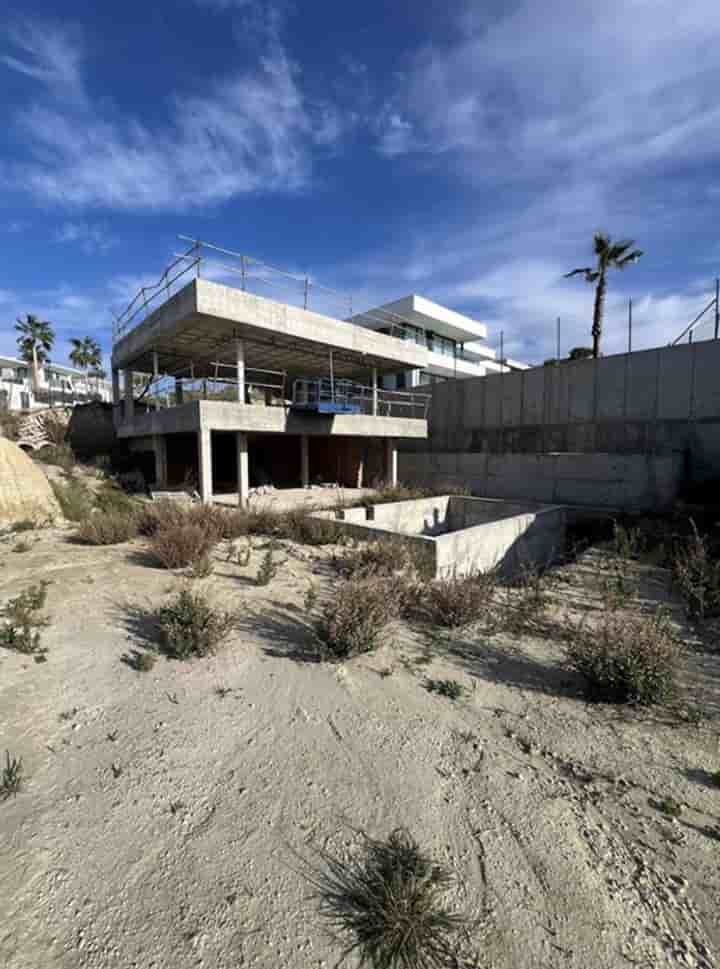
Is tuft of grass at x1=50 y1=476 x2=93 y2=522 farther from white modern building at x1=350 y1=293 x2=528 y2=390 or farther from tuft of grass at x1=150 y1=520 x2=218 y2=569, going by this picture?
white modern building at x1=350 y1=293 x2=528 y2=390

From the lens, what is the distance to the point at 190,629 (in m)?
4.34

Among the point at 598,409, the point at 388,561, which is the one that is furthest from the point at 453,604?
the point at 598,409

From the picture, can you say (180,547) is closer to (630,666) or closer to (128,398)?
(630,666)

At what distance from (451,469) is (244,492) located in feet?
33.3

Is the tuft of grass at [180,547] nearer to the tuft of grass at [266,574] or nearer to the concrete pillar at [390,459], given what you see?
the tuft of grass at [266,574]

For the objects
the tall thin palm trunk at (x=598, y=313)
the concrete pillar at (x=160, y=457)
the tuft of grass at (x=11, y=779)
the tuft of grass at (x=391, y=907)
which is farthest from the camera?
the tall thin palm trunk at (x=598, y=313)

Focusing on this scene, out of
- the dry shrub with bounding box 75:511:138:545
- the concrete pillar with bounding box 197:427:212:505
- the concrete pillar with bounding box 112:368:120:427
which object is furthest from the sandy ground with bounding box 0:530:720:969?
the concrete pillar with bounding box 112:368:120:427

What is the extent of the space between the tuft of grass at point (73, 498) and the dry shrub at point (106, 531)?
→ 6.13 feet

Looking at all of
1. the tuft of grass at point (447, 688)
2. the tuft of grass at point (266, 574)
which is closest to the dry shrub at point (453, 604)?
the tuft of grass at point (447, 688)

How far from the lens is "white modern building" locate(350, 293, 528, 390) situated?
33969 mm

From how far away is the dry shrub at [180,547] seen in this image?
270 inches

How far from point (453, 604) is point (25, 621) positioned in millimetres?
4821

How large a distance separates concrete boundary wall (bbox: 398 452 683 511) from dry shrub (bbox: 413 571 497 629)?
38.4 feet

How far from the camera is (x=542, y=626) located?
557 cm
